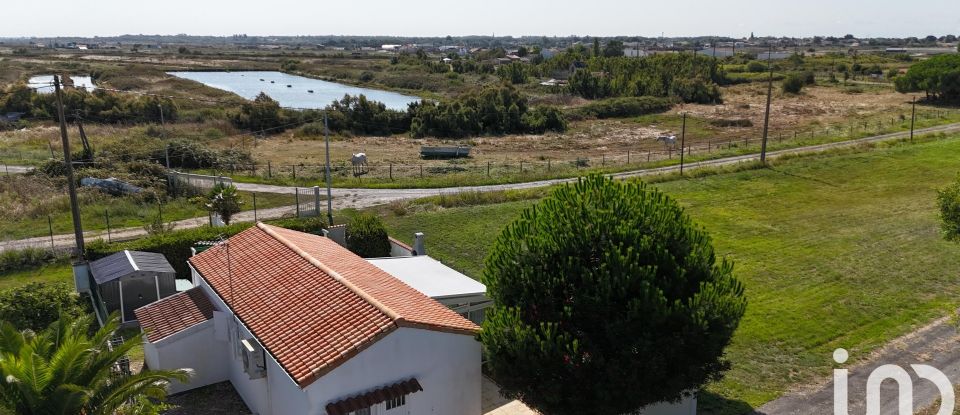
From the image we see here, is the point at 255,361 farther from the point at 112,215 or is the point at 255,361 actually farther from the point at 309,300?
the point at 112,215

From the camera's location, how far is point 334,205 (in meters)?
37.2

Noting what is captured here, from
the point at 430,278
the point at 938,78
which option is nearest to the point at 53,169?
the point at 430,278

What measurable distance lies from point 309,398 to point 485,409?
4.59m

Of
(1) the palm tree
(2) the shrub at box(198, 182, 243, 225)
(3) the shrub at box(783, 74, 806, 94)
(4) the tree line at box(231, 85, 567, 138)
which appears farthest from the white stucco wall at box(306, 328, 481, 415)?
(3) the shrub at box(783, 74, 806, 94)

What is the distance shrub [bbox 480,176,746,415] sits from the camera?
1330cm

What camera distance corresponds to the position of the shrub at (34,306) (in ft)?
61.2

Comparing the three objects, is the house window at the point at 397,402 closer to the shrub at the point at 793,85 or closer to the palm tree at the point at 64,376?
the palm tree at the point at 64,376

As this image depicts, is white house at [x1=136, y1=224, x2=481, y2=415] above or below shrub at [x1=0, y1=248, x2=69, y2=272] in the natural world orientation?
above

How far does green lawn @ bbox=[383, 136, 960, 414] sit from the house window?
6871 millimetres

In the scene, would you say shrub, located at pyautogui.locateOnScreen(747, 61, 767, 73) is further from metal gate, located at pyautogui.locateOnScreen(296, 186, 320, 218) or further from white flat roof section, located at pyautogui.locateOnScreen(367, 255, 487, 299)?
white flat roof section, located at pyautogui.locateOnScreen(367, 255, 487, 299)

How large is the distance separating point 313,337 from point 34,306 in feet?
32.3

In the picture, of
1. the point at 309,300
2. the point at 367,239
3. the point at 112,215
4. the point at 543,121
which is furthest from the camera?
the point at 543,121

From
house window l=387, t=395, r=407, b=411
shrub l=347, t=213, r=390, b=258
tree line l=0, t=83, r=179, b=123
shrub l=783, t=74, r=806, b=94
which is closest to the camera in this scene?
house window l=387, t=395, r=407, b=411

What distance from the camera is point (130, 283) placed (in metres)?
20.7
